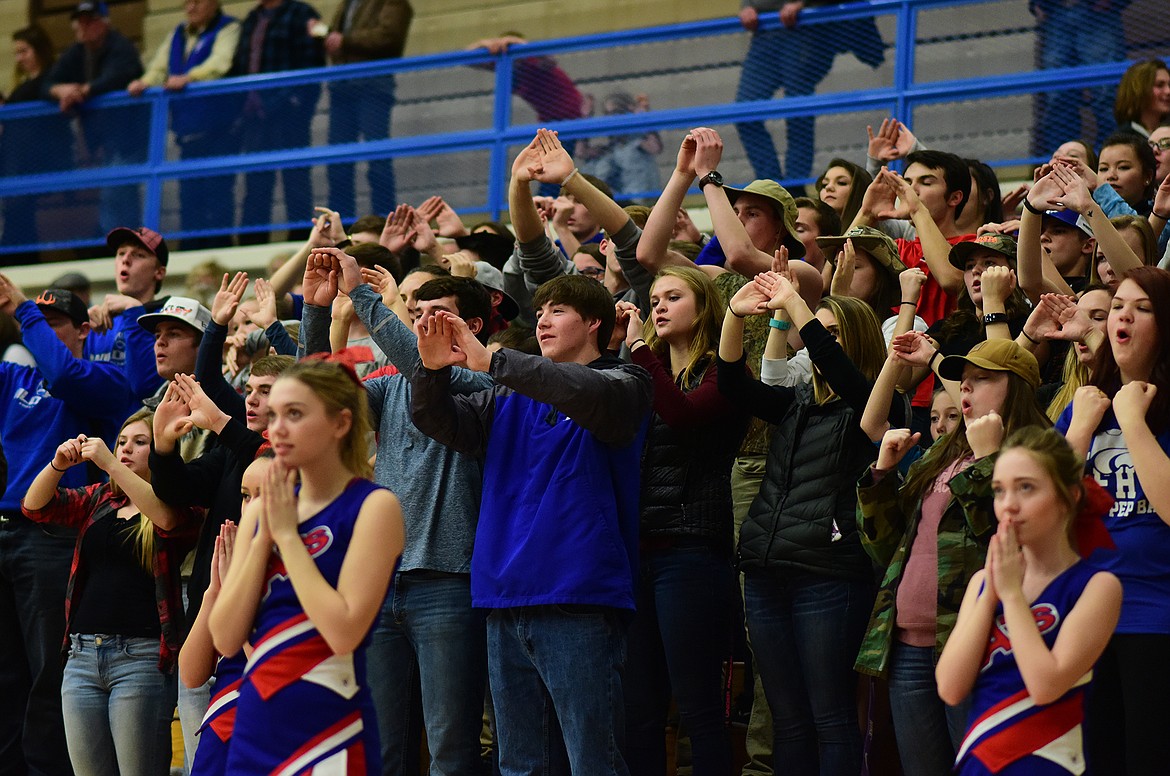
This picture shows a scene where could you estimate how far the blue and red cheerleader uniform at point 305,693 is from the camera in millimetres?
3475

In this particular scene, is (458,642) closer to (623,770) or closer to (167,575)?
(623,770)

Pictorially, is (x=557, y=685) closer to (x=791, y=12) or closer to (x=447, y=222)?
(x=447, y=222)

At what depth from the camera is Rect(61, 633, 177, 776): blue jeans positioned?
5270 mm

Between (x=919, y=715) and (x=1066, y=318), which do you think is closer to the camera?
(x=919, y=715)

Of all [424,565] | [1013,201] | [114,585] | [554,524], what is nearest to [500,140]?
[1013,201]

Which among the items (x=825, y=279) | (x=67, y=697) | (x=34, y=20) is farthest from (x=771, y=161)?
(x=34, y=20)

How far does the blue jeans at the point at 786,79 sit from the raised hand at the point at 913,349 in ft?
14.3

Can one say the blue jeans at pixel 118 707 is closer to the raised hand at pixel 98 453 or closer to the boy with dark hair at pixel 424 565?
the raised hand at pixel 98 453

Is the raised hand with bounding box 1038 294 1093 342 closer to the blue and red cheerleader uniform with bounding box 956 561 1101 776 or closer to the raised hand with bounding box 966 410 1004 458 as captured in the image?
the raised hand with bounding box 966 410 1004 458

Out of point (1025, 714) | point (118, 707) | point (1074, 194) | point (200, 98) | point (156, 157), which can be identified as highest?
point (200, 98)

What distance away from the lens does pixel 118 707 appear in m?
5.29

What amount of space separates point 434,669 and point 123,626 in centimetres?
136

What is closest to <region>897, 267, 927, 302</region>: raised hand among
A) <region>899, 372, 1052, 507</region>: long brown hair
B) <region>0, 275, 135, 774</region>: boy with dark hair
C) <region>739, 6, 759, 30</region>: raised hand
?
<region>899, 372, 1052, 507</region>: long brown hair

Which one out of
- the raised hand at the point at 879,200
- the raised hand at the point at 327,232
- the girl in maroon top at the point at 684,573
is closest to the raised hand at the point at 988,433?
the girl in maroon top at the point at 684,573
